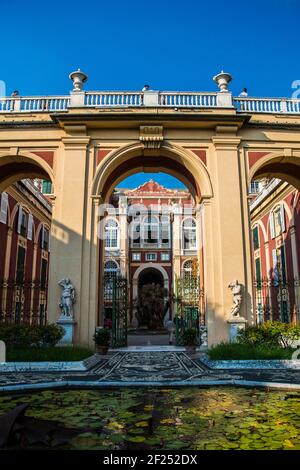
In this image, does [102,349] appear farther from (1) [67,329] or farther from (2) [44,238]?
(2) [44,238]

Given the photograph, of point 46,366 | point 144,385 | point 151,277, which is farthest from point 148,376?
point 151,277

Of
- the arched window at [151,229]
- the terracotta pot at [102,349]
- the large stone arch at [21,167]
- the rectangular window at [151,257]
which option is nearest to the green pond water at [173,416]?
the terracotta pot at [102,349]

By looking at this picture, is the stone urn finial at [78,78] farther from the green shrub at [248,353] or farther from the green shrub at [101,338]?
the green shrub at [248,353]

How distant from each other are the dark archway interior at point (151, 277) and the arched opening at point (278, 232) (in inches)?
607

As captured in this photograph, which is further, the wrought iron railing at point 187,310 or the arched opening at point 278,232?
the arched opening at point 278,232

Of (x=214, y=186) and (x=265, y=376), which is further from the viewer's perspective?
(x=214, y=186)

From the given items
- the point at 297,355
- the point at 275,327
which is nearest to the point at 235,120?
the point at 275,327

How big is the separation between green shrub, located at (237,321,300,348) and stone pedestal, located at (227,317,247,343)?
679 mm

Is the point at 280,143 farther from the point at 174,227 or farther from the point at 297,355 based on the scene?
the point at 174,227

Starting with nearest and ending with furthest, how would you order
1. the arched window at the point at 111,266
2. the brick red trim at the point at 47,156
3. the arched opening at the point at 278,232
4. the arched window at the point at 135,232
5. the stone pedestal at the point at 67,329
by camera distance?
the stone pedestal at the point at 67,329
the brick red trim at the point at 47,156
the arched opening at the point at 278,232
the arched window at the point at 111,266
the arched window at the point at 135,232

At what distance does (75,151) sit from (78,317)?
572 cm

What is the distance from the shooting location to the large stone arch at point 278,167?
43.2 ft

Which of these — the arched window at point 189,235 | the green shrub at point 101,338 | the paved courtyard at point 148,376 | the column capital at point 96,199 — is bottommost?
the paved courtyard at point 148,376

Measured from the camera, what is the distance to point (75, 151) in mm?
12867
